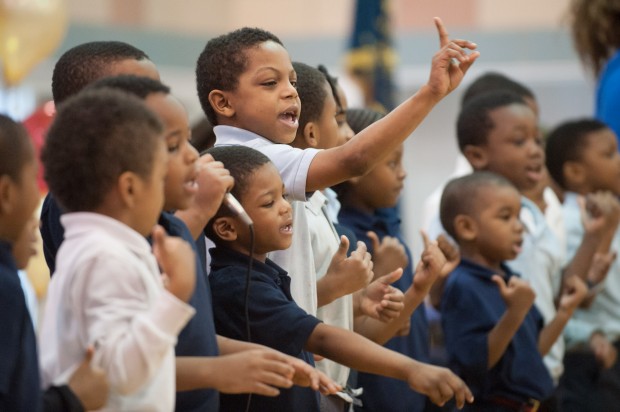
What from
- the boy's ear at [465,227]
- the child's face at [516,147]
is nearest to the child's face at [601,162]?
the child's face at [516,147]

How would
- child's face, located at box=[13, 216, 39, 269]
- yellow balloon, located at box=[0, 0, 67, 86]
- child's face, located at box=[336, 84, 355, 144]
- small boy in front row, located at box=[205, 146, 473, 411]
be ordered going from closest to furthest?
child's face, located at box=[13, 216, 39, 269] → small boy in front row, located at box=[205, 146, 473, 411] → child's face, located at box=[336, 84, 355, 144] → yellow balloon, located at box=[0, 0, 67, 86]

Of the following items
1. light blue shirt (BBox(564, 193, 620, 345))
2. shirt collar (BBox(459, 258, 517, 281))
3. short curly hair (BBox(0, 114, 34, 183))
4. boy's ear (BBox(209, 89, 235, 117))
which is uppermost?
short curly hair (BBox(0, 114, 34, 183))

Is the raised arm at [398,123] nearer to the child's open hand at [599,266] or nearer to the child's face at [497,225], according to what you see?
the child's face at [497,225]

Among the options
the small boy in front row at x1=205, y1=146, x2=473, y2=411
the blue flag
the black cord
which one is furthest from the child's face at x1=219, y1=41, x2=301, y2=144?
the blue flag

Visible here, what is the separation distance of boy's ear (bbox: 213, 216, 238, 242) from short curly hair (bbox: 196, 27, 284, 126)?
363 mm

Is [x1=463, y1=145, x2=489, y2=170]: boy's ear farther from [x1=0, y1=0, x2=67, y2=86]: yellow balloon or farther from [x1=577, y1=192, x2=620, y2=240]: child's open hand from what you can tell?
[x1=0, y1=0, x2=67, y2=86]: yellow balloon

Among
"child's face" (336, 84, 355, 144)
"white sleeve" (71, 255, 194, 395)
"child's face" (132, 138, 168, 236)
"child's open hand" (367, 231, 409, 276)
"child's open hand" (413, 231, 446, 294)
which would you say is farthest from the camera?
"child's face" (336, 84, 355, 144)

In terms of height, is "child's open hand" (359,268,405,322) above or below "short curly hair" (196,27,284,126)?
Answer: below

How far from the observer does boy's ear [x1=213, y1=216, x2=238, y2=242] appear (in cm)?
260

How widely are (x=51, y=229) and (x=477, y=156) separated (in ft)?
7.06

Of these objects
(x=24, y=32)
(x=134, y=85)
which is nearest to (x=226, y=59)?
(x=134, y=85)

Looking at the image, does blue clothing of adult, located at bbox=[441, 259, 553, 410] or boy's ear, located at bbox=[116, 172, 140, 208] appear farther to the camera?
blue clothing of adult, located at bbox=[441, 259, 553, 410]

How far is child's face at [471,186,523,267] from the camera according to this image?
12.2 ft

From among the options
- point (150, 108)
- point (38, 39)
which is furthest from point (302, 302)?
point (38, 39)
